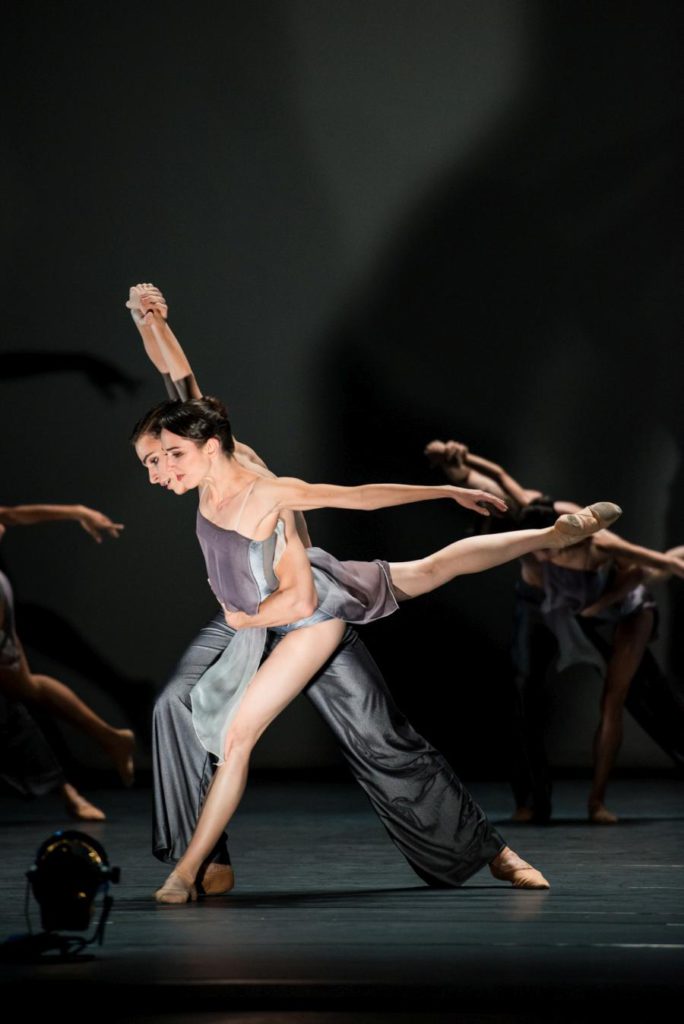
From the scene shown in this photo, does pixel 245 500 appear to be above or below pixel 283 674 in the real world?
above

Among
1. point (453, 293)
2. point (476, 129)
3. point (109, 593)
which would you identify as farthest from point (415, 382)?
point (109, 593)

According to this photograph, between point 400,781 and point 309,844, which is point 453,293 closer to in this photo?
point 309,844

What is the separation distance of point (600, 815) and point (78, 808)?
81.5 inches

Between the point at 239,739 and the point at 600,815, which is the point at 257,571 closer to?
the point at 239,739

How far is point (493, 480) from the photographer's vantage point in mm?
7746

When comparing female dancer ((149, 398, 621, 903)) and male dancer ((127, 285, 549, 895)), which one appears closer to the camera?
female dancer ((149, 398, 621, 903))

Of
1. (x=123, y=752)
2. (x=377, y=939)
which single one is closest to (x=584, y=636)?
(x=123, y=752)

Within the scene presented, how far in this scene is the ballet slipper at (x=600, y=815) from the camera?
632cm

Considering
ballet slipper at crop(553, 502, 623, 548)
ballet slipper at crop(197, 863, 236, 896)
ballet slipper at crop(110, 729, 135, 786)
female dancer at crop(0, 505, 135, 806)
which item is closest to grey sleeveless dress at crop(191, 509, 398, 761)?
ballet slipper at crop(197, 863, 236, 896)

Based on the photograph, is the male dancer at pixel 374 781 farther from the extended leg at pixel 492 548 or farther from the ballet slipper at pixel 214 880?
the extended leg at pixel 492 548

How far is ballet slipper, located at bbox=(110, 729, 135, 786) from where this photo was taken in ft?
23.1

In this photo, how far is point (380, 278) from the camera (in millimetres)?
8258

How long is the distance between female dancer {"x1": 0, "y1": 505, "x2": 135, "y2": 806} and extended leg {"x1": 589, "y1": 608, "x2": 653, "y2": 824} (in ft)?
6.44

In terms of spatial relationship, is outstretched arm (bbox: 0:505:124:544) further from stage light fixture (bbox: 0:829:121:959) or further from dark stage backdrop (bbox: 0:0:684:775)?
stage light fixture (bbox: 0:829:121:959)
